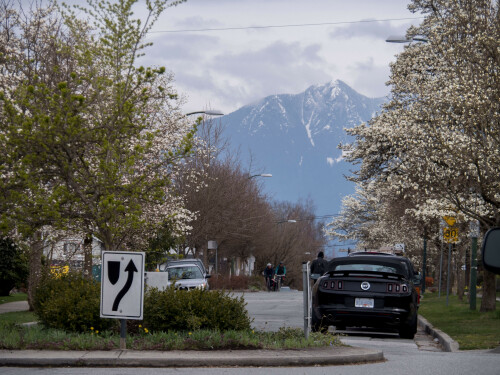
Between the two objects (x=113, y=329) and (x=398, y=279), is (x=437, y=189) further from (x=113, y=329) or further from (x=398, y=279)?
(x=113, y=329)

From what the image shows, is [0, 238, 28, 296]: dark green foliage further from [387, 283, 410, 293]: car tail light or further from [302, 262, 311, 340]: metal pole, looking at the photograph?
[302, 262, 311, 340]: metal pole

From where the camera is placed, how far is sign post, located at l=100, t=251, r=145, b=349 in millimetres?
11711

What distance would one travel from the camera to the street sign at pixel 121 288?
1171 cm

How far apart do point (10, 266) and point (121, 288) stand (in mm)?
24485

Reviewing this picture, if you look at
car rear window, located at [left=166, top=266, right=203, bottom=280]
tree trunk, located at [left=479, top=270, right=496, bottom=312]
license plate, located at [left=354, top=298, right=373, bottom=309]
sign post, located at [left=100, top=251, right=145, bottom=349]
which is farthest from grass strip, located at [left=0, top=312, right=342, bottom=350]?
car rear window, located at [left=166, top=266, right=203, bottom=280]

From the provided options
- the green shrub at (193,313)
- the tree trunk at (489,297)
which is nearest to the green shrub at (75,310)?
the green shrub at (193,313)

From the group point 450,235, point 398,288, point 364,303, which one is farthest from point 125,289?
point 450,235

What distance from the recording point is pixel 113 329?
13688 mm

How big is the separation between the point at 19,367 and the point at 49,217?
4226 millimetres

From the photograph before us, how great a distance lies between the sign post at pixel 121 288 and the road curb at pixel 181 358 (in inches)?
21.0

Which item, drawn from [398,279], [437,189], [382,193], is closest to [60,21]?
[437,189]

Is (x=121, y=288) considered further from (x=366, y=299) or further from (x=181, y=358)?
(x=366, y=299)

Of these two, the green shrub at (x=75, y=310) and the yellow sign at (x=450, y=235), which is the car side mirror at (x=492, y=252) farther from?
→ the yellow sign at (x=450, y=235)

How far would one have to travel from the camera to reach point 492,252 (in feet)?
17.3
